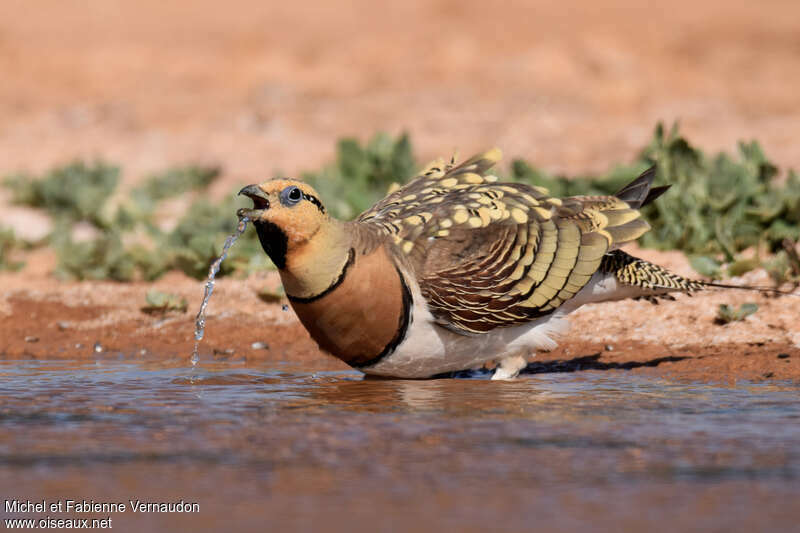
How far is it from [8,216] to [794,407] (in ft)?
26.5

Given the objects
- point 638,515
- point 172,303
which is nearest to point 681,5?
point 172,303

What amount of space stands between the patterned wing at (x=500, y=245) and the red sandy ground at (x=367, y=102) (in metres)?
0.73

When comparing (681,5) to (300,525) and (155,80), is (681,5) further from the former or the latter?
(300,525)

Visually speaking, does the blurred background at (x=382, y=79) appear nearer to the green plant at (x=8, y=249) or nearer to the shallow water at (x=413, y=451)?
the green plant at (x=8, y=249)

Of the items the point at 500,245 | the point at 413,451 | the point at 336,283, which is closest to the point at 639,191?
the point at 500,245

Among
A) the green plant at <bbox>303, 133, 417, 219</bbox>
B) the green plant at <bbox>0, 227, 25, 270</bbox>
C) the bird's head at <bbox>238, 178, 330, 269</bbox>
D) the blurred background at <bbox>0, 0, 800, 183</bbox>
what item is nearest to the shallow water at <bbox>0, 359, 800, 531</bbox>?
the bird's head at <bbox>238, 178, 330, 269</bbox>

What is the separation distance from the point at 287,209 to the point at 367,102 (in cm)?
1029

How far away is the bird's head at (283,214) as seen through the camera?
5289 millimetres

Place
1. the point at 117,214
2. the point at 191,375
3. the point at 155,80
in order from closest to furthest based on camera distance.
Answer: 1. the point at 191,375
2. the point at 117,214
3. the point at 155,80

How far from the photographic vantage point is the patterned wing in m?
5.66

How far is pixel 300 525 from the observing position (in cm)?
337

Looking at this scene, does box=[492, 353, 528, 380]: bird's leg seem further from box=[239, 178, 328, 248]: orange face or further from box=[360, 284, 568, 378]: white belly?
box=[239, 178, 328, 248]: orange face

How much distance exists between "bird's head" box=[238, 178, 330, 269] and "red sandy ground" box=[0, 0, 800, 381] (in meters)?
1.47

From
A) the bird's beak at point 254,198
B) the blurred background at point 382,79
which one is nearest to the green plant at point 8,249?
the blurred background at point 382,79
